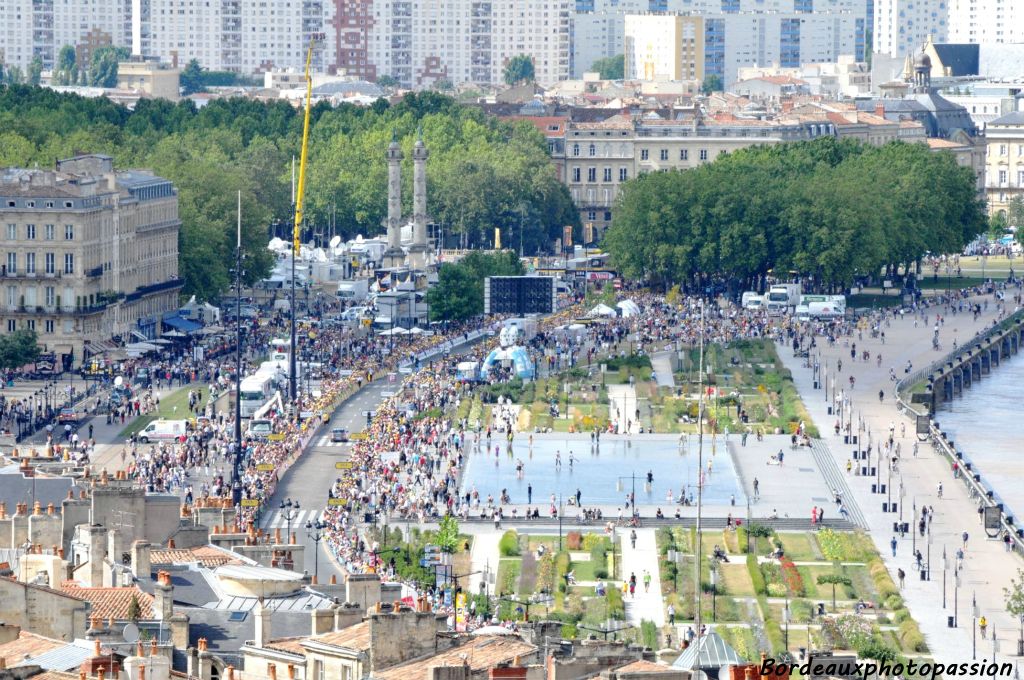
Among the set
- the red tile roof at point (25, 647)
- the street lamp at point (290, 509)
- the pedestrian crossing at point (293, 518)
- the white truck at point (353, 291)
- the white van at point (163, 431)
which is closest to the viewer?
the red tile roof at point (25, 647)

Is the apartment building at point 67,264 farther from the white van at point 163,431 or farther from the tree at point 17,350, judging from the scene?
the white van at point 163,431

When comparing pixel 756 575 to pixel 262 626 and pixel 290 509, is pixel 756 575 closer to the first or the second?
pixel 290 509

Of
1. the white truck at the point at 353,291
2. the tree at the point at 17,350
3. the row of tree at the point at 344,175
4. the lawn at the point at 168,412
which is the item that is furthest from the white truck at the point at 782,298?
the lawn at the point at 168,412

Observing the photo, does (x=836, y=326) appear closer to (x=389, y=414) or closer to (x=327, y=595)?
(x=389, y=414)

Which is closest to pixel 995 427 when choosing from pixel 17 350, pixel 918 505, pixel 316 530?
pixel 918 505

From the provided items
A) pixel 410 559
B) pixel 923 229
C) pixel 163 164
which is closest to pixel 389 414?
pixel 410 559

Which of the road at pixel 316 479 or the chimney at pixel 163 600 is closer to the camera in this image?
the chimney at pixel 163 600
